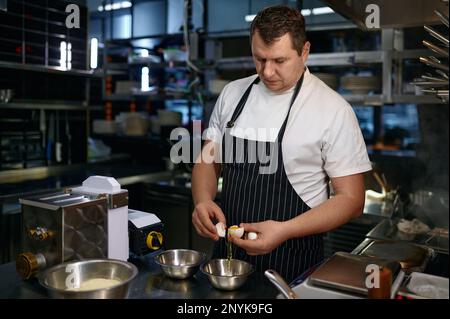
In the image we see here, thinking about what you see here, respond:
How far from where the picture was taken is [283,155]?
1991 mm

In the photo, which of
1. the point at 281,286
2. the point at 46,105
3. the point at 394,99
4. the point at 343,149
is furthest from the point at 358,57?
the point at 46,105

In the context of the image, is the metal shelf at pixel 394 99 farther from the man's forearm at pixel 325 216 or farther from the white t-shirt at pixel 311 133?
the man's forearm at pixel 325 216

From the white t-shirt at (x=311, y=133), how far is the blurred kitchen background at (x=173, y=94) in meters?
0.42

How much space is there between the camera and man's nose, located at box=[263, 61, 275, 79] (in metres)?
1.90

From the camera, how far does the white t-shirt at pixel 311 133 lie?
193cm

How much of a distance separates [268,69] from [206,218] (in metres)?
0.63

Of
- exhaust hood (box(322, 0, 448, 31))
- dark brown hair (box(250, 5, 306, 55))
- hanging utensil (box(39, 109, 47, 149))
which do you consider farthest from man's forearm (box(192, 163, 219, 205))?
hanging utensil (box(39, 109, 47, 149))

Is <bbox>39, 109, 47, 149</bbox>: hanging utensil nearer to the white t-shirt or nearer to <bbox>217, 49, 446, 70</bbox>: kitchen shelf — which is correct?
<bbox>217, 49, 446, 70</bbox>: kitchen shelf

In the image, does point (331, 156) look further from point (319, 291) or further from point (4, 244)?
point (4, 244)

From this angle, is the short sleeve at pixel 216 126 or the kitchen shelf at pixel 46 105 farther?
the kitchen shelf at pixel 46 105

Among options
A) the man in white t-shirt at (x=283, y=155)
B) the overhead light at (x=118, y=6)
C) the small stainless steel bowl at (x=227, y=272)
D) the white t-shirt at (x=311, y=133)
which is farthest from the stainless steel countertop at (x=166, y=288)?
the overhead light at (x=118, y=6)

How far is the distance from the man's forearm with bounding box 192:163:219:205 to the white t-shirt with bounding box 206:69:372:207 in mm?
215

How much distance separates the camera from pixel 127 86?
17.0ft
